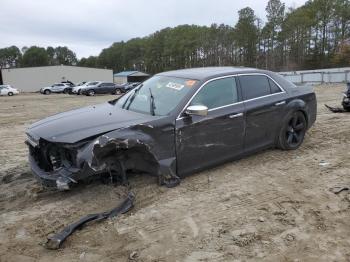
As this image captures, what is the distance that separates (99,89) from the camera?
38.8 meters

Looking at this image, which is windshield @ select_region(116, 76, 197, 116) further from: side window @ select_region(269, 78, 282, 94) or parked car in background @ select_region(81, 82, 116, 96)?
parked car in background @ select_region(81, 82, 116, 96)

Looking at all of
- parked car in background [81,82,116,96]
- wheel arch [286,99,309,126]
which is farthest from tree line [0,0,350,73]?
wheel arch [286,99,309,126]

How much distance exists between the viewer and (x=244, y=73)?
20.4 feet

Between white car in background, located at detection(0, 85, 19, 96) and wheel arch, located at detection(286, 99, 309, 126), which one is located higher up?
wheel arch, located at detection(286, 99, 309, 126)

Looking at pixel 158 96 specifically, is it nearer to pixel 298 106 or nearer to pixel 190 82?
pixel 190 82

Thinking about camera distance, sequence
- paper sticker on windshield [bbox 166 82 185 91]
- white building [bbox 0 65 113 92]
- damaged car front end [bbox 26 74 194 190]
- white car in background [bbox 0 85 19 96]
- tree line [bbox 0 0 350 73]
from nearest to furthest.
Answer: damaged car front end [bbox 26 74 194 190]
paper sticker on windshield [bbox 166 82 185 91]
white car in background [bbox 0 85 19 96]
white building [bbox 0 65 113 92]
tree line [bbox 0 0 350 73]

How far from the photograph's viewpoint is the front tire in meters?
6.70

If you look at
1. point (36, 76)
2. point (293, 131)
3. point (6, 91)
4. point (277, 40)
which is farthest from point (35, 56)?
point (293, 131)

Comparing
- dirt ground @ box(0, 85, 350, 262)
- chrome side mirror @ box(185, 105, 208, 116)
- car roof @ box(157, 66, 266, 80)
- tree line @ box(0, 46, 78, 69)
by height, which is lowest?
dirt ground @ box(0, 85, 350, 262)

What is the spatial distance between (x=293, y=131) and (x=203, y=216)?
3245 mm

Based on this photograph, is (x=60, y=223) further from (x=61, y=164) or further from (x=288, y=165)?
(x=288, y=165)

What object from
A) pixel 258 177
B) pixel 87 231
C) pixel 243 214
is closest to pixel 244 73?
pixel 258 177

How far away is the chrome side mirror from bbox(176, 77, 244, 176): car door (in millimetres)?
81

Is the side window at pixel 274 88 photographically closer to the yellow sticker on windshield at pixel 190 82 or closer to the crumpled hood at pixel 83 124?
the yellow sticker on windshield at pixel 190 82
